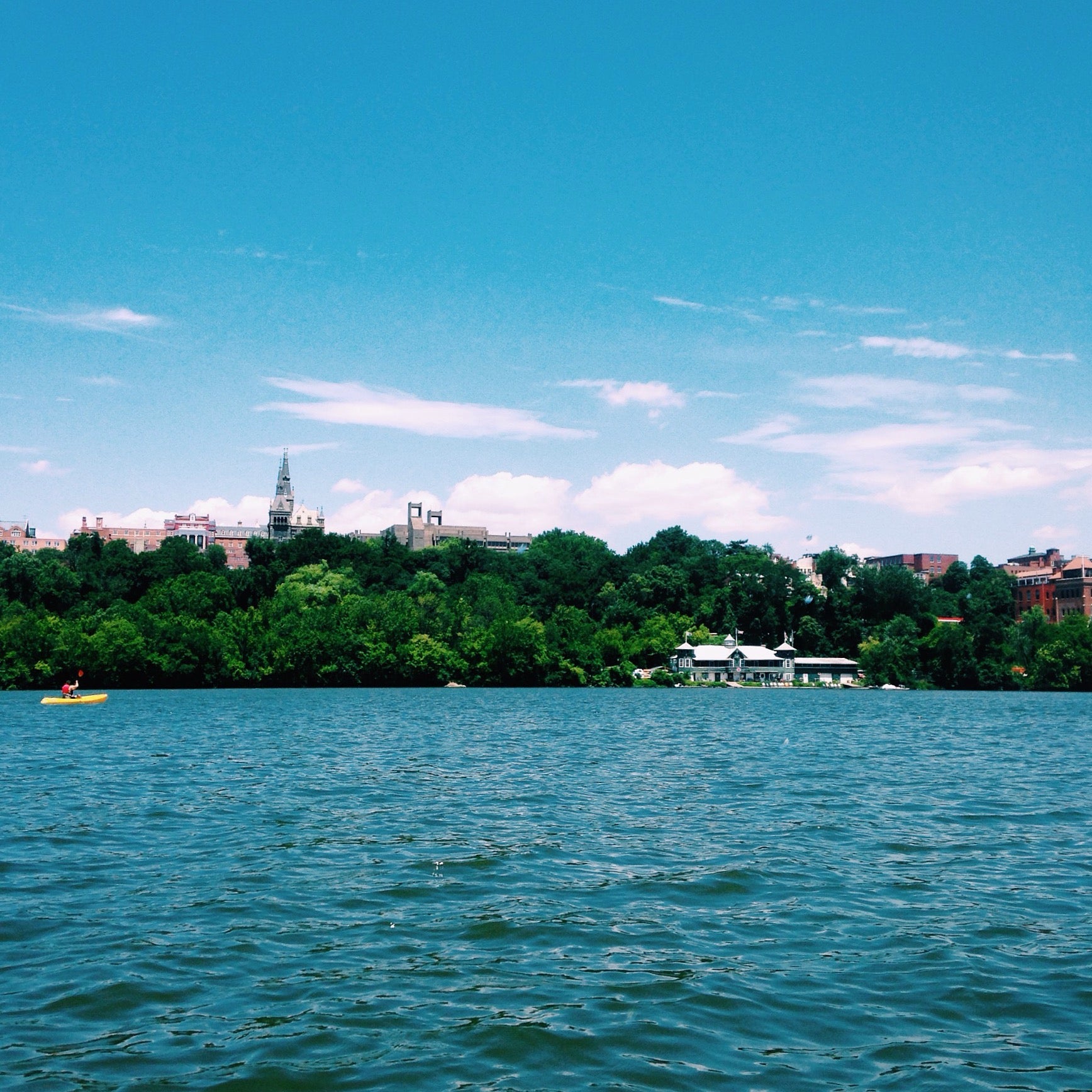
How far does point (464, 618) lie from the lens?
121438 millimetres

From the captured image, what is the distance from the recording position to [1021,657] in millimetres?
116562

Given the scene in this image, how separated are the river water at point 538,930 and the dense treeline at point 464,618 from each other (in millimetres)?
77941

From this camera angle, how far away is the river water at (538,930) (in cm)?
951

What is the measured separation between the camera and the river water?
9.51 m

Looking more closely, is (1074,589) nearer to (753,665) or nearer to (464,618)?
(753,665)

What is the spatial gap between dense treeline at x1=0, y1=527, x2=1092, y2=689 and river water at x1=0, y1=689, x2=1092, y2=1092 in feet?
256

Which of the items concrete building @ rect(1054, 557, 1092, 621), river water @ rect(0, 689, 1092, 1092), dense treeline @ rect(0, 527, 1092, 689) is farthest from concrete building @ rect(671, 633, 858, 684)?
river water @ rect(0, 689, 1092, 1092)

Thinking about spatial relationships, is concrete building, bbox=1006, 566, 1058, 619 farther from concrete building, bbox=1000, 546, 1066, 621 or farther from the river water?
the river water

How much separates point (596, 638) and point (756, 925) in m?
118

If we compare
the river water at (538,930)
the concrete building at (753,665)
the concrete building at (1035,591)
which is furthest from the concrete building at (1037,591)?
the river water at (538,930)

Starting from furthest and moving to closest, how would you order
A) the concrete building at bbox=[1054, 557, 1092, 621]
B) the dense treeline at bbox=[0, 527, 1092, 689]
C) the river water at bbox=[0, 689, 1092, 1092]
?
the concrete building at bbox=[1054, 557, 1092, 621] → the dense treeline at bbox=[0, 527, 1092, 689] → the river water at bbox=[0, 689, 1092, 1092]

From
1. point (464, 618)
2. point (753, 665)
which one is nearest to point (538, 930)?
point (464, 618)

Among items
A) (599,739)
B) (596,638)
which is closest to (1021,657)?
(596,638)

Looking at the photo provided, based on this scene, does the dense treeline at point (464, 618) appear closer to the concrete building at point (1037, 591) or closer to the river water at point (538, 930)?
the concrete building at point (1037, 591)
